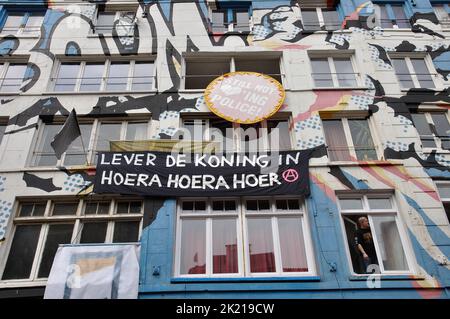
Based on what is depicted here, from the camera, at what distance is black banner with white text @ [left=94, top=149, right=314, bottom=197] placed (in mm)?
13133

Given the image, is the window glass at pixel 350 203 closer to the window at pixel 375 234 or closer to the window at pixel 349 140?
the window at pixel 375 234

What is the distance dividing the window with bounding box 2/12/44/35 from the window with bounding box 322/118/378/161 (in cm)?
1445

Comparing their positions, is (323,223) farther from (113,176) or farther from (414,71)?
(414,71)

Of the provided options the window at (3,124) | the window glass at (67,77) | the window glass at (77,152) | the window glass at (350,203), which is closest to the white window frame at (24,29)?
the window glass at (67,77)

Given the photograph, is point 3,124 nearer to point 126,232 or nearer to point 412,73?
point 126,232

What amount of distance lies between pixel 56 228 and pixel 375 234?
10.4 meters

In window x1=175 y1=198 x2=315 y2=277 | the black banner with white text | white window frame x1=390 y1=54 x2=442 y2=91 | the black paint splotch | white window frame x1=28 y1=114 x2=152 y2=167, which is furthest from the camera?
white window frame x1=390 y1=54 x2=442 y2=91

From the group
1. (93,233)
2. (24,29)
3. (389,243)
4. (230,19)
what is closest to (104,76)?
(24,29)

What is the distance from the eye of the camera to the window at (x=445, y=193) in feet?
44.2

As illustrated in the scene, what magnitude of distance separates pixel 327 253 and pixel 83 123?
407 inches

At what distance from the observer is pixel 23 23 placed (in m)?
19.2

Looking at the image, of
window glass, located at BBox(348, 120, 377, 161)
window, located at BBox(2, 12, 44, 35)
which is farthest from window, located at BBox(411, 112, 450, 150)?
window, located at BBox(2, 12, 44, 35)

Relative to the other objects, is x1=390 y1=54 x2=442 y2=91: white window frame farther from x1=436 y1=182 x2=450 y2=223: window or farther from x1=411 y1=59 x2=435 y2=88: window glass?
x1=436 y1=182 x2=450 y2=223: window
